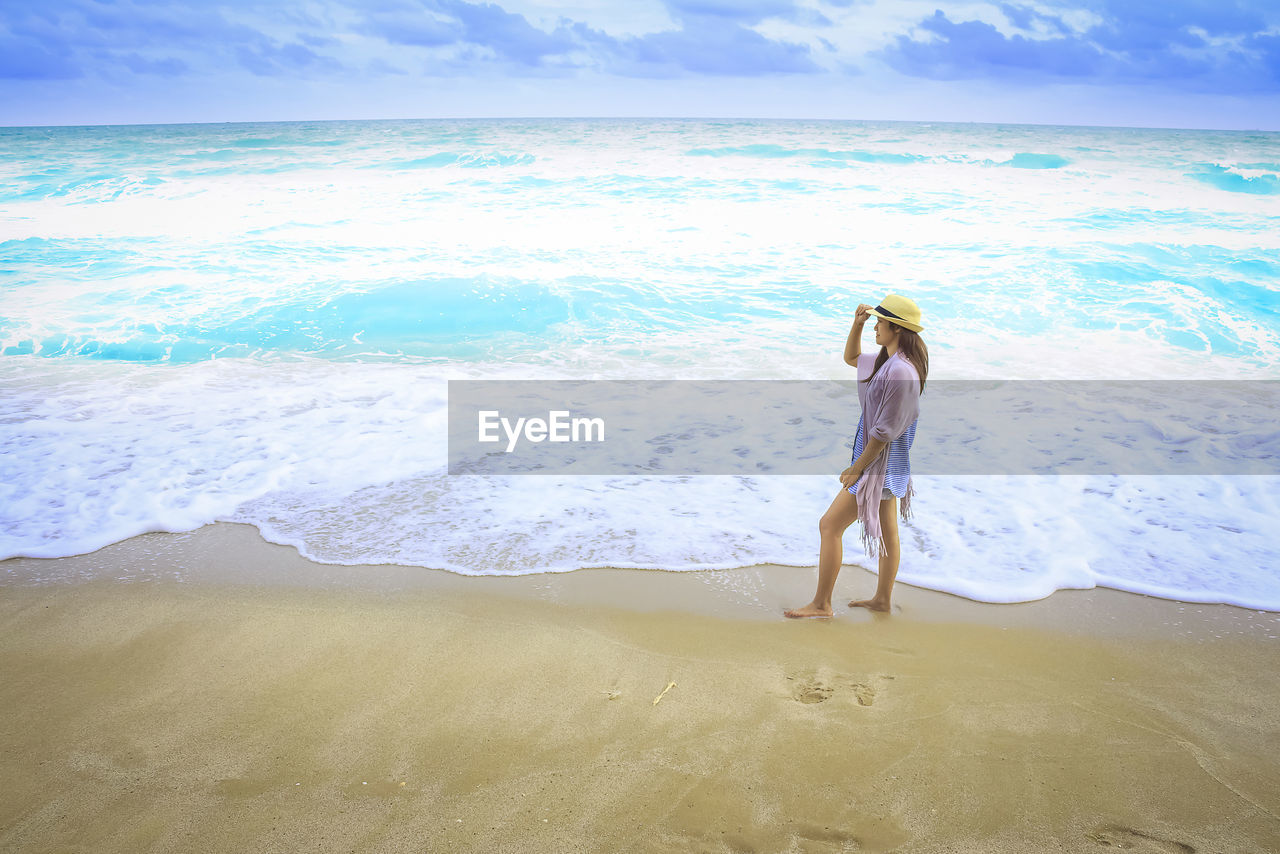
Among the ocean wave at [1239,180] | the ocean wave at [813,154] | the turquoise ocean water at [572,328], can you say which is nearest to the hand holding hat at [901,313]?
the turquoise ocean water at [572,328]

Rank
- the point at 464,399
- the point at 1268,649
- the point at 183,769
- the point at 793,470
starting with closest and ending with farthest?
the point at 183,769 → the point at 1268,649 → the point at 793,470 → the point at 464,399

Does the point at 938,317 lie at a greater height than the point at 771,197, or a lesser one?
lesser

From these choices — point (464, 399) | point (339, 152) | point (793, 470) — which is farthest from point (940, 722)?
point (339, 152)

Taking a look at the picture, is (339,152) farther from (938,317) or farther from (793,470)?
(793,470)

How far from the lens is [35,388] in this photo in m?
7.70

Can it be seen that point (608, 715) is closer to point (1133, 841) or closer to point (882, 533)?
point (882, 533)

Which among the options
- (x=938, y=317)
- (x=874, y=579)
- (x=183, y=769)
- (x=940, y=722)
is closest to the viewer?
(x=183, y=769)

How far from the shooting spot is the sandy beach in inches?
103

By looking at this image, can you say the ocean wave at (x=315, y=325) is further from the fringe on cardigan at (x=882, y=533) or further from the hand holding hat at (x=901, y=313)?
the hand holding hat at (x=901, y=313)

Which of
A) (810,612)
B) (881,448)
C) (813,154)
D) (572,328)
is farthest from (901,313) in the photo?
(813,154)

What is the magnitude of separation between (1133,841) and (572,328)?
8.92 metres

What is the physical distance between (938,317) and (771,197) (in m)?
9.04

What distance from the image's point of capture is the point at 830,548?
381cm

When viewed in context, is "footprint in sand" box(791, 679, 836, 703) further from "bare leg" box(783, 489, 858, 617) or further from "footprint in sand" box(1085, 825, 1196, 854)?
"footprint in sand" box(1085, 825, 1196, 854)
